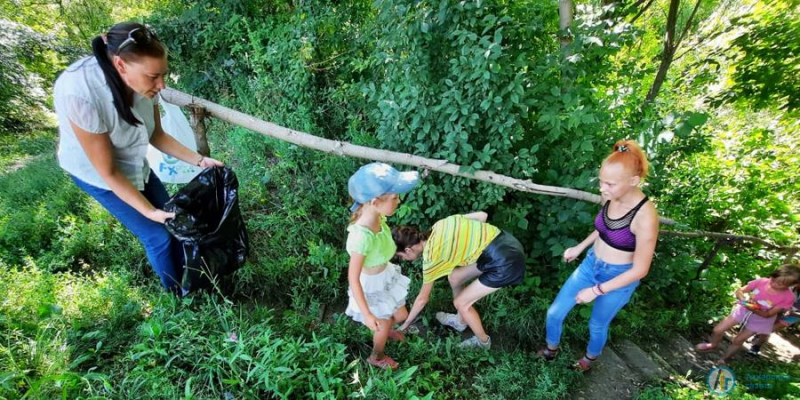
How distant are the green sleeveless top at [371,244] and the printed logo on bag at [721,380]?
2.70 meters

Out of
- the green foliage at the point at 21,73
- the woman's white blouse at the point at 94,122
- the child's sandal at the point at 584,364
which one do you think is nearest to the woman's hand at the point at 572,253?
the child's sandal at the point at 584,364

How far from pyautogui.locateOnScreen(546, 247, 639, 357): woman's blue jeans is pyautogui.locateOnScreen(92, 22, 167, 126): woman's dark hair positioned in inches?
112

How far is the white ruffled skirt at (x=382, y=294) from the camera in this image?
95.3 inches

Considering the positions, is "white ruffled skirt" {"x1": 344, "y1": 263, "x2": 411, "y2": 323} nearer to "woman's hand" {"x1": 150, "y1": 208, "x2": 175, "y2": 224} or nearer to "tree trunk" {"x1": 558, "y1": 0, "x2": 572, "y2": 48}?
"woman's hand" {"x1": 150, "y1": 208, "x2": 175, "y2": 224}

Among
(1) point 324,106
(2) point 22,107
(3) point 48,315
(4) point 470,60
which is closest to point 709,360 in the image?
(4) point 470,60

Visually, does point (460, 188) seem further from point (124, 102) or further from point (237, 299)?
point (124, 102)

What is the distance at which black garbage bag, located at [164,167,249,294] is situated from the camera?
2.29 m

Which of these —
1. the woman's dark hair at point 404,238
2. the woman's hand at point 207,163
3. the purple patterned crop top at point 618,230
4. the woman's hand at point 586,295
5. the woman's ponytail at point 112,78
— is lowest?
the woman's hand at point 586,295

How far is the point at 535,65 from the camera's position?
9.26 feet

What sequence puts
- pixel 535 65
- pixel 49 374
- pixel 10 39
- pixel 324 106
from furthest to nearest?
pixel 10 39
pixel 324 106
pixel 535 65
pixel 49 374

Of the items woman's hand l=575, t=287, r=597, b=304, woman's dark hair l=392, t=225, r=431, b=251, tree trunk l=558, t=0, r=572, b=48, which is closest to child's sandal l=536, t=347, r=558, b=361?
woman's hand l=575, t=287, r=597, b=304

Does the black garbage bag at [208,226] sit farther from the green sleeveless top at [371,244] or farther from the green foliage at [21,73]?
the green foliage at [21,73]

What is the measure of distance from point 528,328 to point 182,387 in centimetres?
258

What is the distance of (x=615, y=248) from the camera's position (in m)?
2.27
